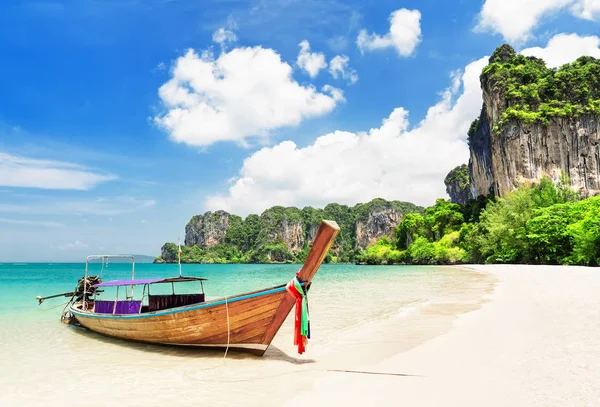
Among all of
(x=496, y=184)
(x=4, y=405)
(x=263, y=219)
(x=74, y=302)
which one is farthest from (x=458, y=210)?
(x=263, y=219)

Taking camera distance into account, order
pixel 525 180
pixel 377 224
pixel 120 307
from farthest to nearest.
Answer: pixel 377 224
pixel 525 180
pixel 120 307

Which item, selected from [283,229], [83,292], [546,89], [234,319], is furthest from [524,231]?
[283,229]

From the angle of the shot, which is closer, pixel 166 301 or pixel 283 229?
pixel 166 301

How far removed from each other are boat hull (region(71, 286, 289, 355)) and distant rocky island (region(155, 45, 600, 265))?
32.9 m

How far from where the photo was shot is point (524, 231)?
42.9 metres

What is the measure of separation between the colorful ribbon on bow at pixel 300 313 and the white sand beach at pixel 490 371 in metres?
0.88

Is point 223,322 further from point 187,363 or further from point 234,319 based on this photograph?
point 187,363

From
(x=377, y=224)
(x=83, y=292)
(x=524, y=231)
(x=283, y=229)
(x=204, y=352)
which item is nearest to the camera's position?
(x=204, y=352)

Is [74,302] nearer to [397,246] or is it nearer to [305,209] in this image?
[397,246]

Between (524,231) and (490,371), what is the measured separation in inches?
1698

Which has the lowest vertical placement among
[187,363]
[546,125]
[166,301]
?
[187,363]

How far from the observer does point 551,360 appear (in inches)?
234

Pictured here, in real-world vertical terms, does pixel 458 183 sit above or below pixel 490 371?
above

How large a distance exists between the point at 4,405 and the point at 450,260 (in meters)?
66.9
